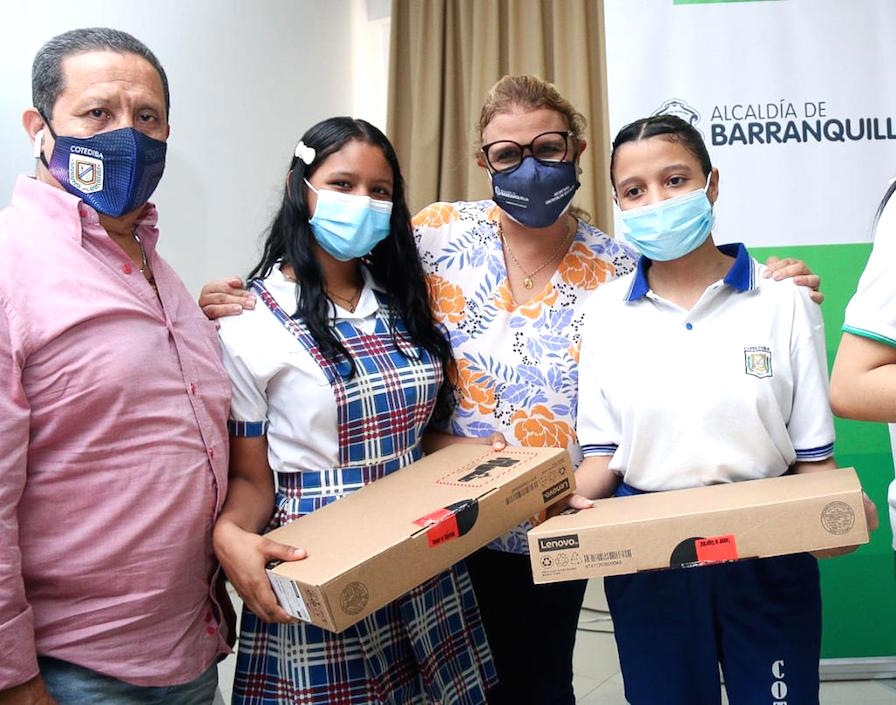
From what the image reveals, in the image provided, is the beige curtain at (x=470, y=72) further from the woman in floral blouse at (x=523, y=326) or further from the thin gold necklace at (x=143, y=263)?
the thin gold necklace at (x=143, y=263)

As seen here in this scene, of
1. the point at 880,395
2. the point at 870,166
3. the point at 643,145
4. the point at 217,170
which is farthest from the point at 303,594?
the point at 217,170

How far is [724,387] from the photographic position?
1.34 metres

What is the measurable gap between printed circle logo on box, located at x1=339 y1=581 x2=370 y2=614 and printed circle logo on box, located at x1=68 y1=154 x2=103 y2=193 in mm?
705

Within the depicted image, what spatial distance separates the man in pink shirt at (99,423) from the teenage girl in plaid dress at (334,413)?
0.38 ft

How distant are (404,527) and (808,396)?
0.72 metres

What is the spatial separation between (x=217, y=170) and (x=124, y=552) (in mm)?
2249

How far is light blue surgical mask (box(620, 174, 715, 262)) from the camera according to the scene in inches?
57.1

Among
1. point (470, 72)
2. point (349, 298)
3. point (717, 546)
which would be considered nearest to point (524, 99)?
point (349, 298)

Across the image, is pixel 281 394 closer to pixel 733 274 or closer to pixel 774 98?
pixel 733 274

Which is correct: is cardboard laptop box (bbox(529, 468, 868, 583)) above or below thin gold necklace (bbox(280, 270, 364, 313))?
below

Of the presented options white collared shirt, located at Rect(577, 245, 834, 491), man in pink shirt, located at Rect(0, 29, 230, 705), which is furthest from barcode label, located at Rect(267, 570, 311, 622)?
white collared shirt, located at Rect(577, 245, 834, 491)

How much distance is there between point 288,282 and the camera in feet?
5.05

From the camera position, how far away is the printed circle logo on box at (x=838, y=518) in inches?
44.6

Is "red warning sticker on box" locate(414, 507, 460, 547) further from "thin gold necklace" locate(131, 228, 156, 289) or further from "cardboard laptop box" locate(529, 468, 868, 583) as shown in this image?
"thin gold necklace" locate(131, 228, 156, 289)
